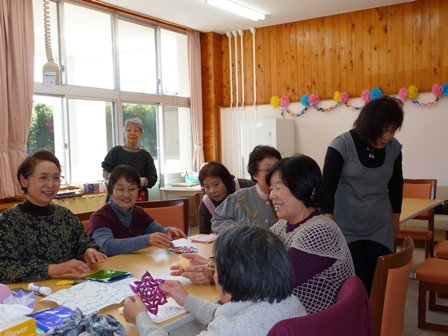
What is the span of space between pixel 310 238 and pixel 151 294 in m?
0.58

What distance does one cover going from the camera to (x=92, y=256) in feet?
7.48

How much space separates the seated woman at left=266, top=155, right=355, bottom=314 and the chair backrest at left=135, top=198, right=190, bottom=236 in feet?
5.74

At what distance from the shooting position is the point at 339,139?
255 centimetres

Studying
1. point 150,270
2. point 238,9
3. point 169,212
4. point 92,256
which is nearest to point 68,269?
point 92,256

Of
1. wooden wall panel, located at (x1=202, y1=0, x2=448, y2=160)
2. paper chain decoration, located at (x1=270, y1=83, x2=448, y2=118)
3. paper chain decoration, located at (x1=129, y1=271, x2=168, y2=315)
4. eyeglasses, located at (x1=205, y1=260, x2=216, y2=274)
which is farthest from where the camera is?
wooden wall panel, located at (x1=202, y1=0, x2=448, y2=160)

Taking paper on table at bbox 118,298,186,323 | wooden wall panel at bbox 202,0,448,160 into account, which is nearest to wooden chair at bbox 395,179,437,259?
wooden wall panel at bbox 202,0,448,160

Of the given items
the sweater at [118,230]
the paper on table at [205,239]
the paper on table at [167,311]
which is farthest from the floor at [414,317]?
the paper on table at [167,311]

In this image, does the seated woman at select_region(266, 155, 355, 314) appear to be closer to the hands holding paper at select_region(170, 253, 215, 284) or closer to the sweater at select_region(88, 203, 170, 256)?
the hands holding paper at select_region(170, 253, 215, 284)

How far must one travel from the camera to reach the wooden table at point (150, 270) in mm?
1601

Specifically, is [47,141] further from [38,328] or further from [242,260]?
[242,260]

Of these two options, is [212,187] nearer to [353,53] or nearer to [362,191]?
[362,191]

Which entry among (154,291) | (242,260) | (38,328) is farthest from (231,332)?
(38,328)

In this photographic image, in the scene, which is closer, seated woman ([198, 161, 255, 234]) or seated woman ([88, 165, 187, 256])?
seated woman ([88, 165, 187, 256])

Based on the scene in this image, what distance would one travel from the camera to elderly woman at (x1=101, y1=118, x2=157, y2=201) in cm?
513
